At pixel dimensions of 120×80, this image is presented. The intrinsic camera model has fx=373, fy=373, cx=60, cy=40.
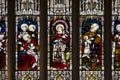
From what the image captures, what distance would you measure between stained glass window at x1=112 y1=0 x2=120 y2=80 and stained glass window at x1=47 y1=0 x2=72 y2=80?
2.52 ft

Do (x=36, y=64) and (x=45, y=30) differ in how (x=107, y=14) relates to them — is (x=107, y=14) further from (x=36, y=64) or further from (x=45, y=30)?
(x=36, y=64)

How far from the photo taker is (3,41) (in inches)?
264

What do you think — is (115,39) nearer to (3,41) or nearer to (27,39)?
(27,39)

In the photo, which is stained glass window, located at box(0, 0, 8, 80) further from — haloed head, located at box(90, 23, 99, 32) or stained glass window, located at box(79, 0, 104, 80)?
haloed head, located at box(90, 23, 99, 32)

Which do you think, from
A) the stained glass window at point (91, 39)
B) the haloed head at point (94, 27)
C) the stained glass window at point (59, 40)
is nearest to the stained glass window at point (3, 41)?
the stained glass window at point (59, 40)

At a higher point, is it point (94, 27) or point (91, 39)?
point (94, 27)

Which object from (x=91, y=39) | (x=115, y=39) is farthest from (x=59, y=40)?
(x=115, y=39)

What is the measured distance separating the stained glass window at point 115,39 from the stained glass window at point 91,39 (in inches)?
7.7

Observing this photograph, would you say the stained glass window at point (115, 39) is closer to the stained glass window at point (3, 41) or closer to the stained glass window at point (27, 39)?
the stained glass window at point (27, 39)

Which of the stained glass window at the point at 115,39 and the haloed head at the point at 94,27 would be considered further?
the haloed head at the point at 94,27

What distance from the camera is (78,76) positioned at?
258 inches

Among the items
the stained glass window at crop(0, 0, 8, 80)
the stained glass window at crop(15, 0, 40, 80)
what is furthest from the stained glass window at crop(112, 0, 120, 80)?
the stained glass window at crop(0, 0, 8, 80)

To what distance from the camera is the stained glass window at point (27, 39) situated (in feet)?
21.9

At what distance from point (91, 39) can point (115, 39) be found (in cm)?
43
